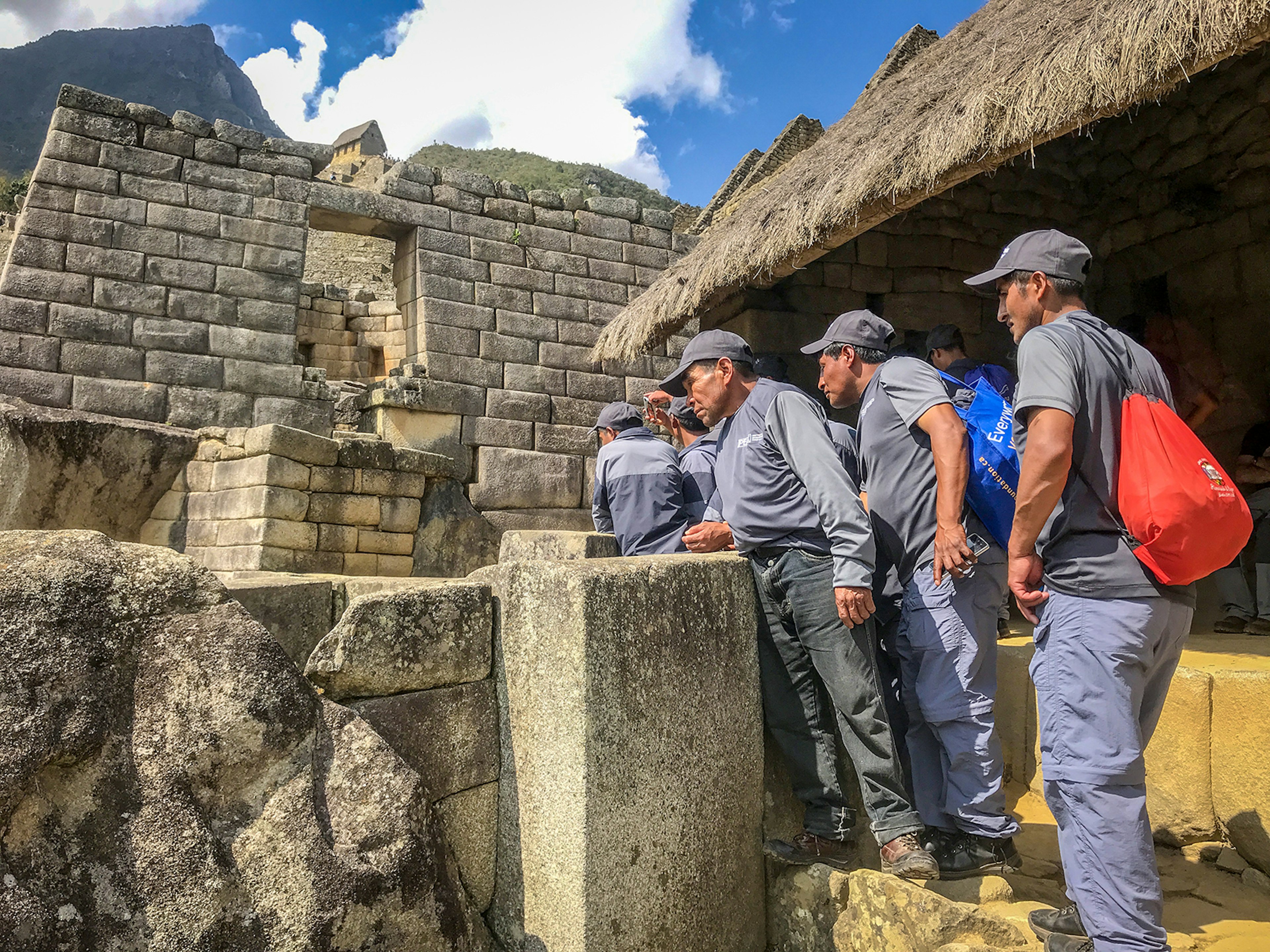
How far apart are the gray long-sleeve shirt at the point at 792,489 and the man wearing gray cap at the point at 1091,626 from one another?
443 millimetres

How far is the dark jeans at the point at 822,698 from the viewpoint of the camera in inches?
97.8

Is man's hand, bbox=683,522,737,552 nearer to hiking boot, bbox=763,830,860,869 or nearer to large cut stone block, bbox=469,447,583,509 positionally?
hiking boot, bbox=763,830,860,869

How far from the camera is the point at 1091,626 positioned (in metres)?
2.13

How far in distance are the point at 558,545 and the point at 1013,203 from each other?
15.2ft

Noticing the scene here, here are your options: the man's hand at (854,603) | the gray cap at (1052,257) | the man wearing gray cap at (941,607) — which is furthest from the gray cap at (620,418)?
the gray cap at (1052,257)

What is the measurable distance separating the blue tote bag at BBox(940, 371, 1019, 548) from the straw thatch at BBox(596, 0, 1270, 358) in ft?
6.06

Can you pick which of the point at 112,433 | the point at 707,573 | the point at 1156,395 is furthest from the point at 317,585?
the point at 112,433

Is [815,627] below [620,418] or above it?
below

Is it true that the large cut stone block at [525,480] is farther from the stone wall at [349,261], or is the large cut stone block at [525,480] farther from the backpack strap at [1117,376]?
the stone wall at [349,261]

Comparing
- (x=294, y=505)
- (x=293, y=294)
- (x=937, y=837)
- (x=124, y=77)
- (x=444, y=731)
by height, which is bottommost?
(x=937, y=837)

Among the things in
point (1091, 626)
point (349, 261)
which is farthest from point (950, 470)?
point (349, 261)

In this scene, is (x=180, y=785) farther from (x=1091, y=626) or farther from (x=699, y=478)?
(x=699, y=478)

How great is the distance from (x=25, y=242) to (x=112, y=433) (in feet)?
6.44

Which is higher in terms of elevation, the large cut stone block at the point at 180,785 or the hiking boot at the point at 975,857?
the large cut stone block at the point at 180,785
